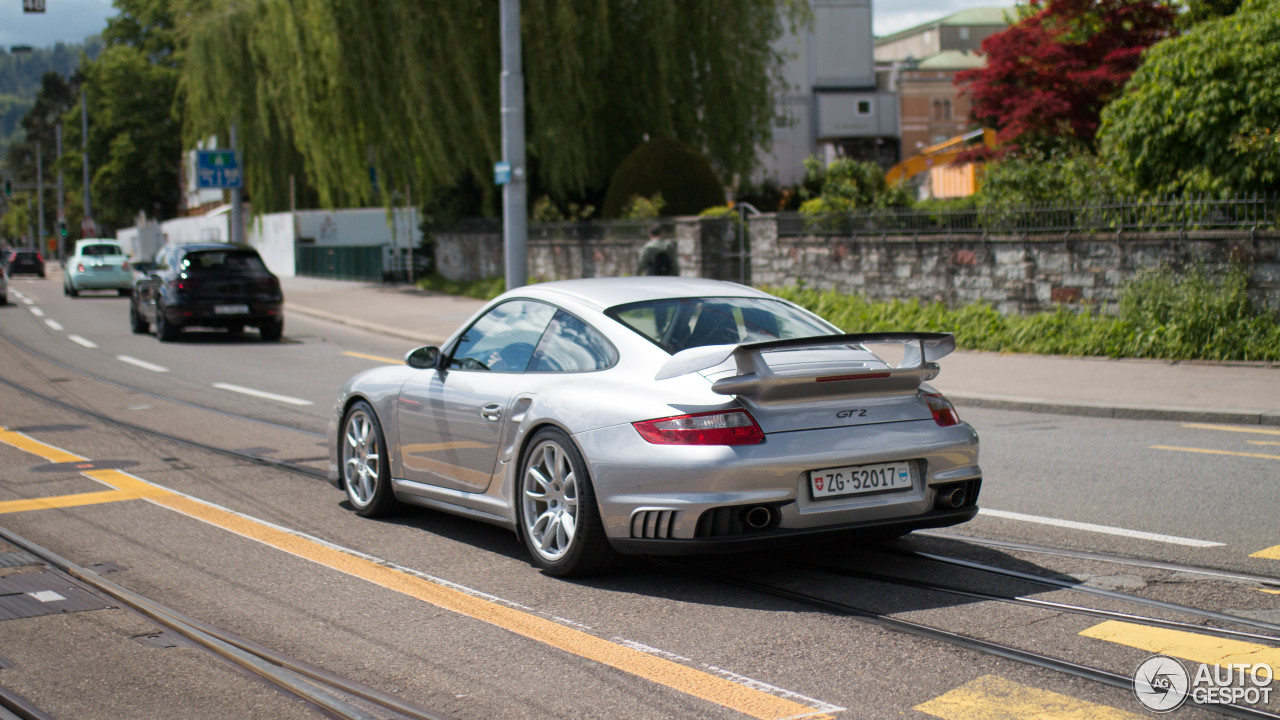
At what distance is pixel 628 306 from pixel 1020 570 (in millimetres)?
2239

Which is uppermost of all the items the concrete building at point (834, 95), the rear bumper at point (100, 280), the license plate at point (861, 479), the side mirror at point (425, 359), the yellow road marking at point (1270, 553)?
the concrete building at point (834, 95)

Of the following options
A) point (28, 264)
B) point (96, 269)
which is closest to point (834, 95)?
point (96, 269)

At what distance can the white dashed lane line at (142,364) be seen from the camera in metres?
16.4

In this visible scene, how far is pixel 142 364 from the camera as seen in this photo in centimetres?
1723

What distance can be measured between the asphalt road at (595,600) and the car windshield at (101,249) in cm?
3093

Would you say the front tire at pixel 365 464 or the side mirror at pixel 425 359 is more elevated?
the side mirror at pixel 425 359

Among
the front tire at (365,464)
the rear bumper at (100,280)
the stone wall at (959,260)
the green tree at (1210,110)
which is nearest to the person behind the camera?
the front tire at (365,464)

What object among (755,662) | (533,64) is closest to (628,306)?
(755,662)

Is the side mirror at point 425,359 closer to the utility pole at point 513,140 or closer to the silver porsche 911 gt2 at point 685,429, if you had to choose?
the silver porsche 911 gt2 at point 685,429

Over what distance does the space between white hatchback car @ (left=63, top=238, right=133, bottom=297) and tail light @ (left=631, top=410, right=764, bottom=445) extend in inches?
1410

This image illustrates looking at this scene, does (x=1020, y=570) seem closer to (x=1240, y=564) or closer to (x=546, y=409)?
(x=1240, y=564)

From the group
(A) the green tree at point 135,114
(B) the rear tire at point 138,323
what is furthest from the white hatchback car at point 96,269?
(A) the green tree at point 135,114

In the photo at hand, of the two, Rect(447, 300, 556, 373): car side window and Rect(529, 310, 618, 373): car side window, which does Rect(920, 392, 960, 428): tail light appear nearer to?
Rect(529, 310, 618, 373): car side window

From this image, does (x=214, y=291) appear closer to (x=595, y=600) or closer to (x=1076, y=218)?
(x=1076, y=218)
